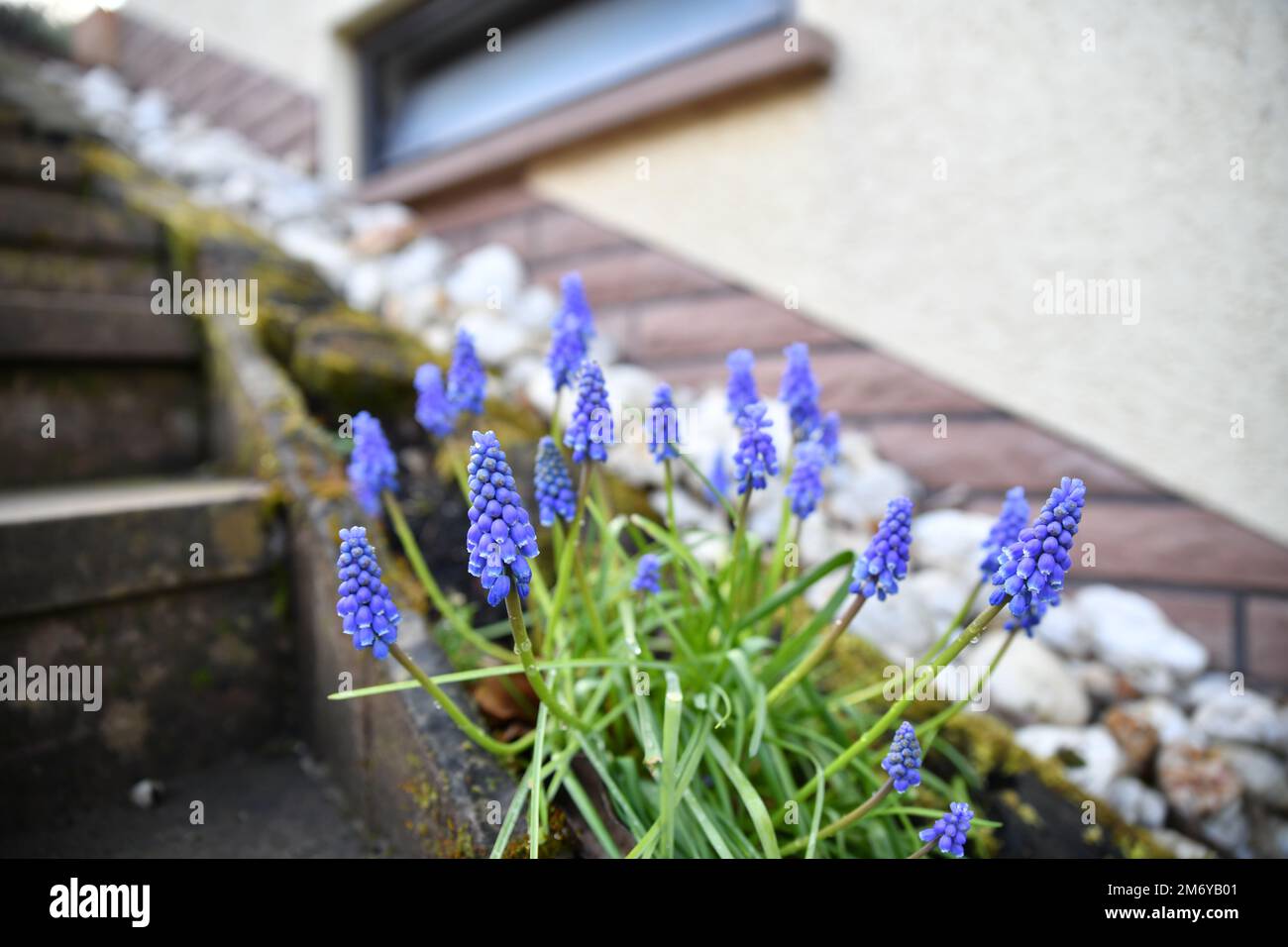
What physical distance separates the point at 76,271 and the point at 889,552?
2131 mm

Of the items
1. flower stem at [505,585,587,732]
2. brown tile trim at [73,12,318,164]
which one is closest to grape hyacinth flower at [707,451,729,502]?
flower stem at [505,585,587,732]

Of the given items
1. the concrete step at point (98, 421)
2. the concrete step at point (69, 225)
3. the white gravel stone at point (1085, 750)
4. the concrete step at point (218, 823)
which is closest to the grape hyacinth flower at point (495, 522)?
the concrete step at point (218, 823)

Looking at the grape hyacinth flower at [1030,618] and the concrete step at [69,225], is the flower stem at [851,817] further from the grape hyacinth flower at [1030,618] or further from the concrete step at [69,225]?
the concrete step at [69,225]

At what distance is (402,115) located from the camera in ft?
12.6

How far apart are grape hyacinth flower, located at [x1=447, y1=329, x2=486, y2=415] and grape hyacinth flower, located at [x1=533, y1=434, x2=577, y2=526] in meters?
0.22

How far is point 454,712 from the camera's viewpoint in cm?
88

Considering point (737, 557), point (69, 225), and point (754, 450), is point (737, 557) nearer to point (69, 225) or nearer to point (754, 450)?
point (754, 450)

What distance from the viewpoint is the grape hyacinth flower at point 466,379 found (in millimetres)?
1133

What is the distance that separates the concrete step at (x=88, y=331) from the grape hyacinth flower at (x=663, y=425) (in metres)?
1.37

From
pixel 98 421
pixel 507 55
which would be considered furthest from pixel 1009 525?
pixel 507 55

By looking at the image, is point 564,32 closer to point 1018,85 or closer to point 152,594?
point 1018,85

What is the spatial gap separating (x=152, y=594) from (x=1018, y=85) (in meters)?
2.21

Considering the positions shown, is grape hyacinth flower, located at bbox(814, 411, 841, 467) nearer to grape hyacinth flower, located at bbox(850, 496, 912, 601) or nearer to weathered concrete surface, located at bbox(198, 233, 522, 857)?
grape hyacinth flower, located at bbox(850, 496, 912, 601)

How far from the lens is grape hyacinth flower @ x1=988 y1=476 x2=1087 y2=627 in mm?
716
